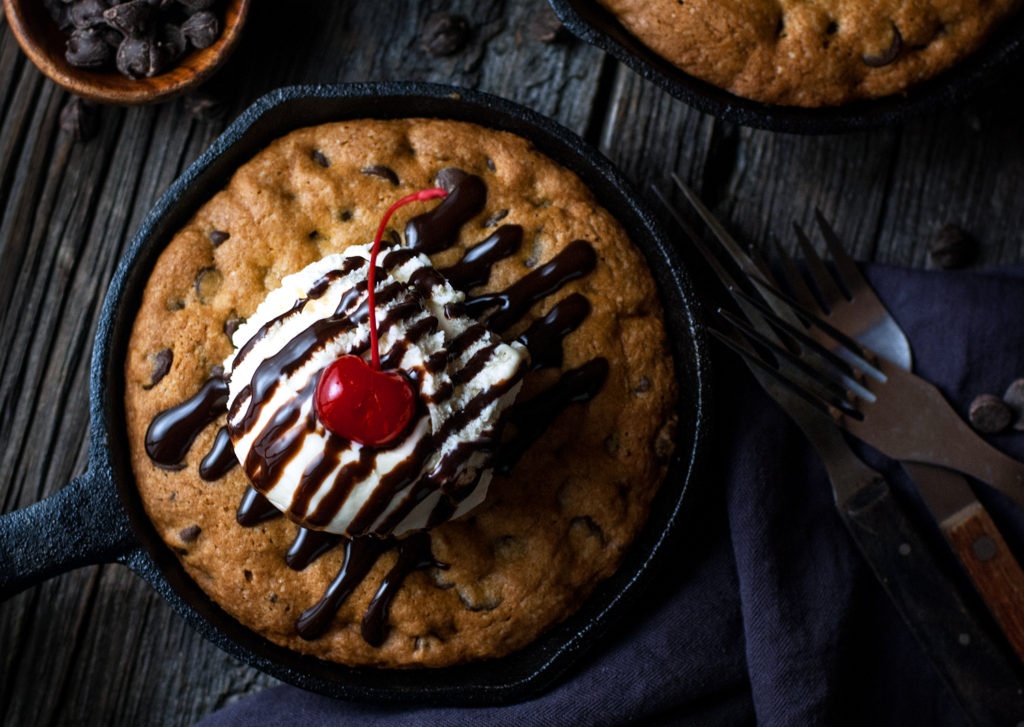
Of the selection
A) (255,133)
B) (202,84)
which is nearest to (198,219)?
(255,133)

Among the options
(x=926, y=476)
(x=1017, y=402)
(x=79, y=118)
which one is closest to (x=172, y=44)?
(x=79, y=118)

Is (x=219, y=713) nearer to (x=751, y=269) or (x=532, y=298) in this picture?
(x=532, y=298)

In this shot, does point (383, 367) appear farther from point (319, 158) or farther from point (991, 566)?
point (991, 566)

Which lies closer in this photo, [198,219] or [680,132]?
[198,219]

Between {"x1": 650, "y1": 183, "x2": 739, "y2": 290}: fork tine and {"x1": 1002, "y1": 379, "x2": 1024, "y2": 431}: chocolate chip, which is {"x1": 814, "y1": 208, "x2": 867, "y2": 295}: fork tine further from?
{"x1": 1002, "y1": 379, "x2": 1024, "y2": 431}: chocolate chip

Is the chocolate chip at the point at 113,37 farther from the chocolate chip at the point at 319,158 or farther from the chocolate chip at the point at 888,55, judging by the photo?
the chocolate chip at the point at 888,55

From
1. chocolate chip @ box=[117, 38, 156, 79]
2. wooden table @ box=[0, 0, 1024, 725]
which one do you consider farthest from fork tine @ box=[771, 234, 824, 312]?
chocolate chip @ box=[117, 38, 156, 79]
